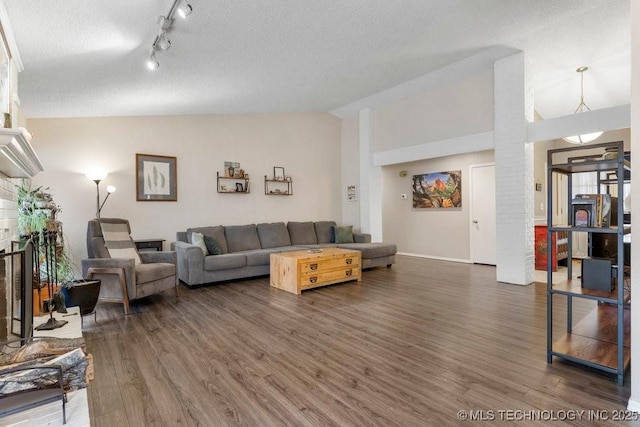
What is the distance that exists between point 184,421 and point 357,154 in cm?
599

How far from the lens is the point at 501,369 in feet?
7.00

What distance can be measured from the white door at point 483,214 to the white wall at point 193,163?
2742 mm

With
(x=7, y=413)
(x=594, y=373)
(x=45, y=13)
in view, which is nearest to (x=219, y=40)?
(x=45, y=13)

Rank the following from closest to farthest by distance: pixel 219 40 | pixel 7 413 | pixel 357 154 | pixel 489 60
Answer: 1. pixel 7 413
2. pixel 219 40
3. pixel 489 60
4. pixel 357 154

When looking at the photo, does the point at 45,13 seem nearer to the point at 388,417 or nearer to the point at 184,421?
the point at 184,421

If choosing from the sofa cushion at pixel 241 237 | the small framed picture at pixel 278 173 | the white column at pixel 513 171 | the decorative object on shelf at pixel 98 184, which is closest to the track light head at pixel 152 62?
the decorative object on shelf at pixel 98 184

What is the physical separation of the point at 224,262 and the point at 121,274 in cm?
143

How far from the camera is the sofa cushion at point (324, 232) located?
21.5 ft

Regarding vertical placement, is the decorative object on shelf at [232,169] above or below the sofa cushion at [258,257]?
above

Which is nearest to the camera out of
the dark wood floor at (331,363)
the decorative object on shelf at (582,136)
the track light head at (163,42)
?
the dark wood floor at (331,363)

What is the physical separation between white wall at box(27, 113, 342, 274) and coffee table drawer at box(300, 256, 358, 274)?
218 cm

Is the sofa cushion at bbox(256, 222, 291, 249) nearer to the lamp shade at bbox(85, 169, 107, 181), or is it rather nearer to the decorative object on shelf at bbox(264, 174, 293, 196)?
the decorative object on shelf at bbox(264, 174, 293, 196)

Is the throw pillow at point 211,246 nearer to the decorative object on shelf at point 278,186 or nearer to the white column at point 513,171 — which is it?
the decorative object on shelf at point 278,186

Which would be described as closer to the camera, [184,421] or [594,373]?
[184,421]
